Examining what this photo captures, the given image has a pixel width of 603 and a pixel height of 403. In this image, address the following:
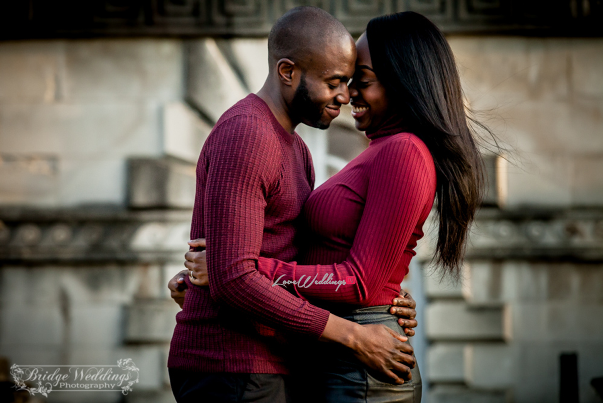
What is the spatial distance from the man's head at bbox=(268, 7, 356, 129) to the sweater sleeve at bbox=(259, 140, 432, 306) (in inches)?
13.9

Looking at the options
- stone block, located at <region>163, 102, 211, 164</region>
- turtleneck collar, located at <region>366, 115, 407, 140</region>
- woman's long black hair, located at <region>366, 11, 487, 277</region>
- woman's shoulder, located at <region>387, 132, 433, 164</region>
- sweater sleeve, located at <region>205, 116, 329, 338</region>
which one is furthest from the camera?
stone block, located at <region>163, 102, 211, 164</region>

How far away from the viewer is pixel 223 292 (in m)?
1.88

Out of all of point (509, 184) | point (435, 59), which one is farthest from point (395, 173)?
point (509, 184)

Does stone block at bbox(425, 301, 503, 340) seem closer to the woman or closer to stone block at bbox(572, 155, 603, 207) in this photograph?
stone block at bbox(572, 155, 603, 207)

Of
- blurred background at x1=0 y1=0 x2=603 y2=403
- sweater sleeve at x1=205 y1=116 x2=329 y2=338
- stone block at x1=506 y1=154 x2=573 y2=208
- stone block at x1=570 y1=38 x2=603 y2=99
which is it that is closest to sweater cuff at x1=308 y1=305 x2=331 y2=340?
sweater sleeve at x1=205 y1=116 x2=329 y2=338

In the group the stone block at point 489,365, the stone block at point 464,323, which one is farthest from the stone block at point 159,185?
the stone block at point 489,365

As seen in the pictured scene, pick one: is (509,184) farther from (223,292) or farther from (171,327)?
(223,292)

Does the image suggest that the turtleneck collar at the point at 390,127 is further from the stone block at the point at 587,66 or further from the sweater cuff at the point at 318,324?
the stone block at the point at 587,66

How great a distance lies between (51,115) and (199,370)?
3772mm

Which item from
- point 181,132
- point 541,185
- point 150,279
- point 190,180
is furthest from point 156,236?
point 541,185

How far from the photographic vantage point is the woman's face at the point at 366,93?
7.63 feet

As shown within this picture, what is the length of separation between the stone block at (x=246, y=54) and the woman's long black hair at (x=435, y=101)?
2.85m

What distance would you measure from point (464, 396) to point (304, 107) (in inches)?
138

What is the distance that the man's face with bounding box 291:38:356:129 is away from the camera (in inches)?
85.0
